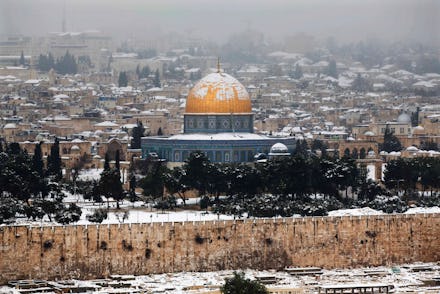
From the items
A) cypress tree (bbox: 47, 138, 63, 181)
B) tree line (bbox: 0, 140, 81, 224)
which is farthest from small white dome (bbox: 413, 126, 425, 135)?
tree line (bbox: 0, 140, 81, 224)

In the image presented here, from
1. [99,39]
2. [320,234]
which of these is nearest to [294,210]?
[320,234]

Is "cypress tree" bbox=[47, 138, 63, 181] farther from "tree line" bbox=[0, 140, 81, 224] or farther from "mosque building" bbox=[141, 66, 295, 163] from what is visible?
"mosque building" bbox=[141, 66, 295, 163]

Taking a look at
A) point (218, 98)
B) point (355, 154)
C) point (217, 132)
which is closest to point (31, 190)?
point (217, 132)

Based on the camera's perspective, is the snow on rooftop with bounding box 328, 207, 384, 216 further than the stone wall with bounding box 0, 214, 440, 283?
Yes

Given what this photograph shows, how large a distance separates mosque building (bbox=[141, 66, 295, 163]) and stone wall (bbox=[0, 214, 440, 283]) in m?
16.0

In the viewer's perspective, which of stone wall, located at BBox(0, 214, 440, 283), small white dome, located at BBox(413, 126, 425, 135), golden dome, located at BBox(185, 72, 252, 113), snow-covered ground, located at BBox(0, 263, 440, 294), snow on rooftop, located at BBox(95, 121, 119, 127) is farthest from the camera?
snow on rooftop, located at BBox(95, 121, 119, 127)

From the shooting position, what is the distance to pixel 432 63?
9494cm

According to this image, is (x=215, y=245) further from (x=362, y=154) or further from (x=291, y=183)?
(x=362, y=154)

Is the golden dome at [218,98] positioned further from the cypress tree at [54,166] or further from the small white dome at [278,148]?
the cypress tree at [54,166]

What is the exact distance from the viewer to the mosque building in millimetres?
58688

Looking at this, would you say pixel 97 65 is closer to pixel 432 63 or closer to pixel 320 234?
pixel 432 63

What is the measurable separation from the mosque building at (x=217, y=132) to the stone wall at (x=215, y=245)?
16045 millimetres

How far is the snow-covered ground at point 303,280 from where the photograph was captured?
37.6 metres

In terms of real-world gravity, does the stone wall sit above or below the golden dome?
below
